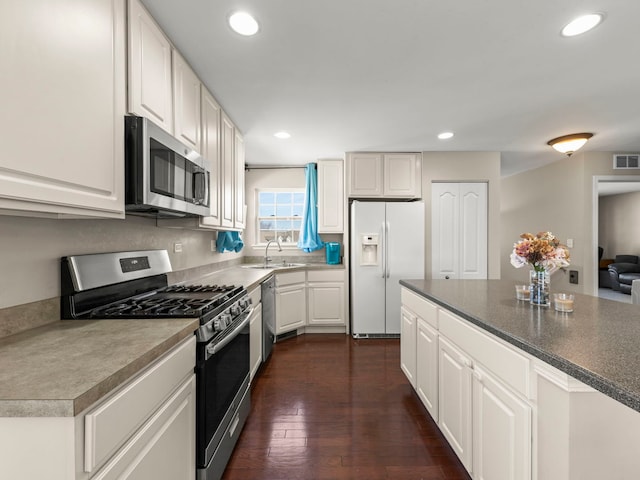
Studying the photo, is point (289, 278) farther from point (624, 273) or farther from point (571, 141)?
point (624, 273)

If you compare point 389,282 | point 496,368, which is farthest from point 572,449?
point 389,282

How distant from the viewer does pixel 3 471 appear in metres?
0.68

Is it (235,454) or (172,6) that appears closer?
(172,6)

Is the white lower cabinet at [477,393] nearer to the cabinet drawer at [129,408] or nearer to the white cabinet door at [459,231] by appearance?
the cabinet drawer at [129,408]

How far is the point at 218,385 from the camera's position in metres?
1.49

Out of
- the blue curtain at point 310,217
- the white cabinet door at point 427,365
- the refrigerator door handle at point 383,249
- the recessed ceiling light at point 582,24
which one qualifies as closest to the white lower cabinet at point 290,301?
the blue curtain at point 310,217

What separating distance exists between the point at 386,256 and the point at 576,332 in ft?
8.42

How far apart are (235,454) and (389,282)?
A: 251 cm

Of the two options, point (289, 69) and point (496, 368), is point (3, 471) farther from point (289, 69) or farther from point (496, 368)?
point (289, 69)

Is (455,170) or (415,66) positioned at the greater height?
(415,66)

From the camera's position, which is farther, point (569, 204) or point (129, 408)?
point (569, 204)

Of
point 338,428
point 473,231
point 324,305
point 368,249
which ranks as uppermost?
point 473,231

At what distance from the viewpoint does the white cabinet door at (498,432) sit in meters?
1.07

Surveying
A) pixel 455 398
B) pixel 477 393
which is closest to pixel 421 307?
pixel 455 398
